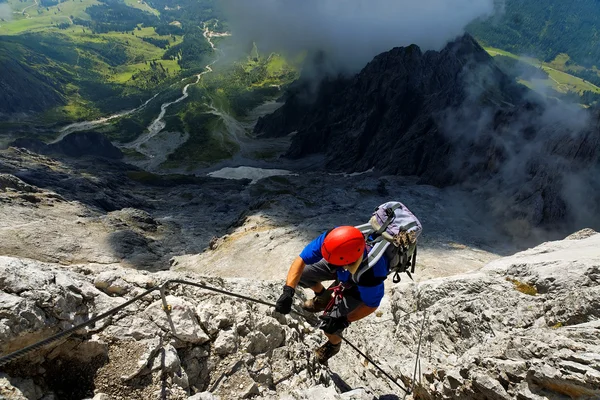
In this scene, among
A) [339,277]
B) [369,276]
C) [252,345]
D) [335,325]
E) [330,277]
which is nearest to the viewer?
[369,276]

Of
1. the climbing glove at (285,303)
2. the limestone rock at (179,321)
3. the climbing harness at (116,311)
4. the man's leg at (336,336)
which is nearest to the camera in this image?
the climbing harness at (116,311)

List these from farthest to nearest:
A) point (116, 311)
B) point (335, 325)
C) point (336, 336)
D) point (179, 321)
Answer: point (336, 336) < point (335, 325) < point (179, 321) < point (116, 311)

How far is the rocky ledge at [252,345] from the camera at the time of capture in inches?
285

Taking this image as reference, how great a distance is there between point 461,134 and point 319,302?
8947 centimetres

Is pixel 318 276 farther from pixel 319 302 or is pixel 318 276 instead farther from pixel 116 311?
pixel 116 311

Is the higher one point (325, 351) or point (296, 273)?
point (296, 273)

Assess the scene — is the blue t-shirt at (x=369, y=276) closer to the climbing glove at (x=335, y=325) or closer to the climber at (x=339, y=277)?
the climber at (x=339, y=277)

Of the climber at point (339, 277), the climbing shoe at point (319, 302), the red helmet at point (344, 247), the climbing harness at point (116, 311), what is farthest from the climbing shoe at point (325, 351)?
the red helmet at point (344, 247)

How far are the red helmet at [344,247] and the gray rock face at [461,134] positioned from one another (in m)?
60.3

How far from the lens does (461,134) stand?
3501 inches

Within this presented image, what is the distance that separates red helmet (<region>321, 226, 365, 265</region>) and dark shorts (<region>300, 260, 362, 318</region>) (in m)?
2.02

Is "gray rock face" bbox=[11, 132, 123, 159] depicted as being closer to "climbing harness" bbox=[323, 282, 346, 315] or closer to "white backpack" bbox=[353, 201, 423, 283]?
"climbing harness" bbox=[323, 282, 346, 315]

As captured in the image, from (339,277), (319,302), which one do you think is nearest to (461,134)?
(319,302)

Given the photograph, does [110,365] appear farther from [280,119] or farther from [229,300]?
[280,119]
